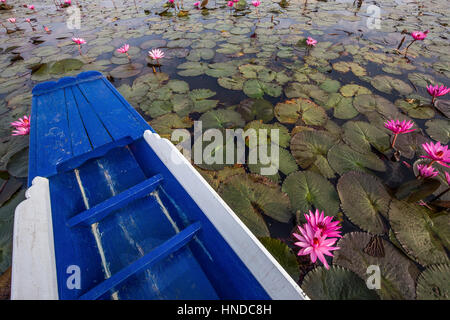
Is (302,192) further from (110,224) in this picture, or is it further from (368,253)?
(110,224)

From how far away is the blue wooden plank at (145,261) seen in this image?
845mm

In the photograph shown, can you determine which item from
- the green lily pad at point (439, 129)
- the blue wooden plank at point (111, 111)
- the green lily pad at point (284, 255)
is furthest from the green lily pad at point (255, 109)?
the green lily pad at point (439, 129)

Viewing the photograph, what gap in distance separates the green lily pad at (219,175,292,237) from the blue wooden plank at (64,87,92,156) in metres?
1.17

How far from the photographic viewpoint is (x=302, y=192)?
5.28 ft

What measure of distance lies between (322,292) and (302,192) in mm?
727

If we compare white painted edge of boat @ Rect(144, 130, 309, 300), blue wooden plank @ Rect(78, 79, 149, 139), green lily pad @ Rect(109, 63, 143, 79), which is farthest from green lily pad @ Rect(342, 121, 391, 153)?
green lily pad @ Rect(109, 63, 143, 79)

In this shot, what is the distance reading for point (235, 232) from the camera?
92 cm

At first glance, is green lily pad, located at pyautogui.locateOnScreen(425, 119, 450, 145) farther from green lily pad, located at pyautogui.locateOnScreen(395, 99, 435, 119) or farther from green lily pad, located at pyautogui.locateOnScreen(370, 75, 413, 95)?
green lily pad, located at pyautogui.locateOnScreen(370, 75, 413, 95)

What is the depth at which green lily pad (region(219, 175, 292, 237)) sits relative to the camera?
1.48 metres

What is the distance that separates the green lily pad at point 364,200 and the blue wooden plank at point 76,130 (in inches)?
84.4

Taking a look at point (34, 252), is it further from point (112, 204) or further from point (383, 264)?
point (383, 264)

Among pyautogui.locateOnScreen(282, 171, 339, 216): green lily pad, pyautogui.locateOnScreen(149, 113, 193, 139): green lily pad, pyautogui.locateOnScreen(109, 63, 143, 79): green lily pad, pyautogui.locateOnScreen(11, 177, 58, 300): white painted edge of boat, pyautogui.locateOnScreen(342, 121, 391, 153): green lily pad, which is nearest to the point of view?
pyautogui.locateOnScreen(11, 177, 58, 300): white painted edge of boat

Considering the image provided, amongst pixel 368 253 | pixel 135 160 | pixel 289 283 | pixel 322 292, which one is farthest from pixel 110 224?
pixel 368 253

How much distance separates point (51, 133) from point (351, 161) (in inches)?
109
